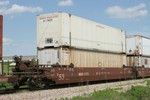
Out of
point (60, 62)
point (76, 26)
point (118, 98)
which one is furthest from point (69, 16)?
point (118, 98)

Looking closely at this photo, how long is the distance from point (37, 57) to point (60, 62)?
62.9 inches

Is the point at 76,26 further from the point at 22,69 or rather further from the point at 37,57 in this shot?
the point at 22,69

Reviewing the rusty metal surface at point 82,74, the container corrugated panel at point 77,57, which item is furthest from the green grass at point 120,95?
the container corrugated panel at point 77,57

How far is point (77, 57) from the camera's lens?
20.9 metres

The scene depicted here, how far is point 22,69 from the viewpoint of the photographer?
18.0 m

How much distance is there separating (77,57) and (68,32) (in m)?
1.82

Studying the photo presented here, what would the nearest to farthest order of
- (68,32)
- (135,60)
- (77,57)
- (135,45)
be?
(68,32)
(77,57)
(135,45)
(135,60)

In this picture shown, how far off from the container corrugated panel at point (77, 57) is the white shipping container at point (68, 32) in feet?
1.28

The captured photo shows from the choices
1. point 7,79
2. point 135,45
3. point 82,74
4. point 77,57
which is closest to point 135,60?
A: point 135,45

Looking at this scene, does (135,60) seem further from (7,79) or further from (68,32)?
(7,79)

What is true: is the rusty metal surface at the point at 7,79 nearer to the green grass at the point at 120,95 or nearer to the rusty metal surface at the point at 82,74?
the rusty metal surface at the point at 82,74

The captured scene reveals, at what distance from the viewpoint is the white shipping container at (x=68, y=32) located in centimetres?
1977

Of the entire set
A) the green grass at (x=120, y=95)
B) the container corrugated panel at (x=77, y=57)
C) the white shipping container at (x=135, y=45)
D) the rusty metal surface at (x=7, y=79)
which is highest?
the white shipping container at (x=135, y=45)

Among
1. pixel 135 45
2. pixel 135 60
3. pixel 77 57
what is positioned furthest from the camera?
pixel 135 60
